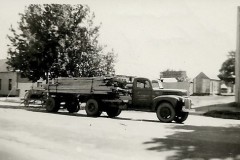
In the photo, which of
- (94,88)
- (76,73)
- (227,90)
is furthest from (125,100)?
(227,90)

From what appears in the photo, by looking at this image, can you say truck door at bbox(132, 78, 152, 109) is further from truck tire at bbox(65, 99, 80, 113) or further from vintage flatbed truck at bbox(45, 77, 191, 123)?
truck tire at bbox(65, 99, 80, 113)

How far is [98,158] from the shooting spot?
653cm

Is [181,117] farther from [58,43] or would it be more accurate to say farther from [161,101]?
[58,43]

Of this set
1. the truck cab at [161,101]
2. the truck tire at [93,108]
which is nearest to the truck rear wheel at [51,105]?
the truck tire at [93,108]

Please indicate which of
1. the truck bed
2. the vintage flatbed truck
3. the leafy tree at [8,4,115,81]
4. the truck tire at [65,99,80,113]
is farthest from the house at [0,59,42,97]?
the vintage flatbed truck

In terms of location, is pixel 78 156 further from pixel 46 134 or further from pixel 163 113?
pixel 163 113

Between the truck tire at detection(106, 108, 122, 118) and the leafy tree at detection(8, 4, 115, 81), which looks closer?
the truck tire at detection(106, 108, 122, 118)

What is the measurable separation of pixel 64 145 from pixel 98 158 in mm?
1384

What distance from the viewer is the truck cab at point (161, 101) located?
13766mm

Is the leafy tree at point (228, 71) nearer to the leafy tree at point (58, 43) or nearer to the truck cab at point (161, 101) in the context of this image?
the leafy tree at point (58, 43)

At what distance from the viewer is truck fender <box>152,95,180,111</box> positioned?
44.9 ft

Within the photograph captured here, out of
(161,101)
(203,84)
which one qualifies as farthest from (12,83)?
(203,84)

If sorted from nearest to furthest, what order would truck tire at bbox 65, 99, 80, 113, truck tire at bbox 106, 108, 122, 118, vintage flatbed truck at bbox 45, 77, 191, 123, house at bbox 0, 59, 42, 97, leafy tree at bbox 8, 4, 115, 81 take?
vintage flatbed truck at bbox 45, 77, 191, 123 < truck tire at bbox 106, 108, 122, 118 < truck tire at bbox 65, 99, 80, 113 < leafy tree at bbox 8, 4, 115, 81 < house at bbox 0, 59, 42, 97

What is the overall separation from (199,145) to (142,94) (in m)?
6.92
